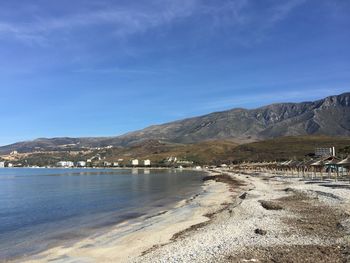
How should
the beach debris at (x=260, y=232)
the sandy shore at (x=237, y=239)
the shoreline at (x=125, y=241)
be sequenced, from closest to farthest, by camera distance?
the sandy shore at (x=237, y=239), the shoreline at (x=125, y=241), the beach debris at (x=260, y=232)

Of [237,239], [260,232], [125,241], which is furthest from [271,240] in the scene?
[125,241]

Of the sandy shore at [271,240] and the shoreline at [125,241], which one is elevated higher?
the sandy shore at [271,240]

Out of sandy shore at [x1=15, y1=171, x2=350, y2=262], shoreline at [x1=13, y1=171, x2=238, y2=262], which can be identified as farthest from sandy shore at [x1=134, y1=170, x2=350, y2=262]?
shoreline at [x1=13, y1=171, x2=238, y2=262]

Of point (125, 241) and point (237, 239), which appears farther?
point (125, 241)

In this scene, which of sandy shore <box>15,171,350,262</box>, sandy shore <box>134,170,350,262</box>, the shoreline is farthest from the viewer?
the shoreline

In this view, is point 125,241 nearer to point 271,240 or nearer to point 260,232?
point 260,232

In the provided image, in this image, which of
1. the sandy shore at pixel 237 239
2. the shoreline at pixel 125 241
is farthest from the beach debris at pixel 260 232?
the shoreline at pixel 125 241

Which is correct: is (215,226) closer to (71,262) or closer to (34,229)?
(71,262)

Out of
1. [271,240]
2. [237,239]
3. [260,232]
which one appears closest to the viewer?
[271,240]

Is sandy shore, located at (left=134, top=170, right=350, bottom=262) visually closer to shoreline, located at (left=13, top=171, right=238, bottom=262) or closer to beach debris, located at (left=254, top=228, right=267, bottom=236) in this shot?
beach debris, located at (left=254, top=228, right=267, bottom=236)

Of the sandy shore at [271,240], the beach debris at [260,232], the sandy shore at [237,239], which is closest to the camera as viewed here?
the sandy shore at [271,240]

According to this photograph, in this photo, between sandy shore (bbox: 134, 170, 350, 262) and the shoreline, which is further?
the shoreline

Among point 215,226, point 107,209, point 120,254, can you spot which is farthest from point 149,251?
point 107,209

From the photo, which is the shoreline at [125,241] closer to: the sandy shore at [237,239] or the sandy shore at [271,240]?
the sandy shore at [237,239]
